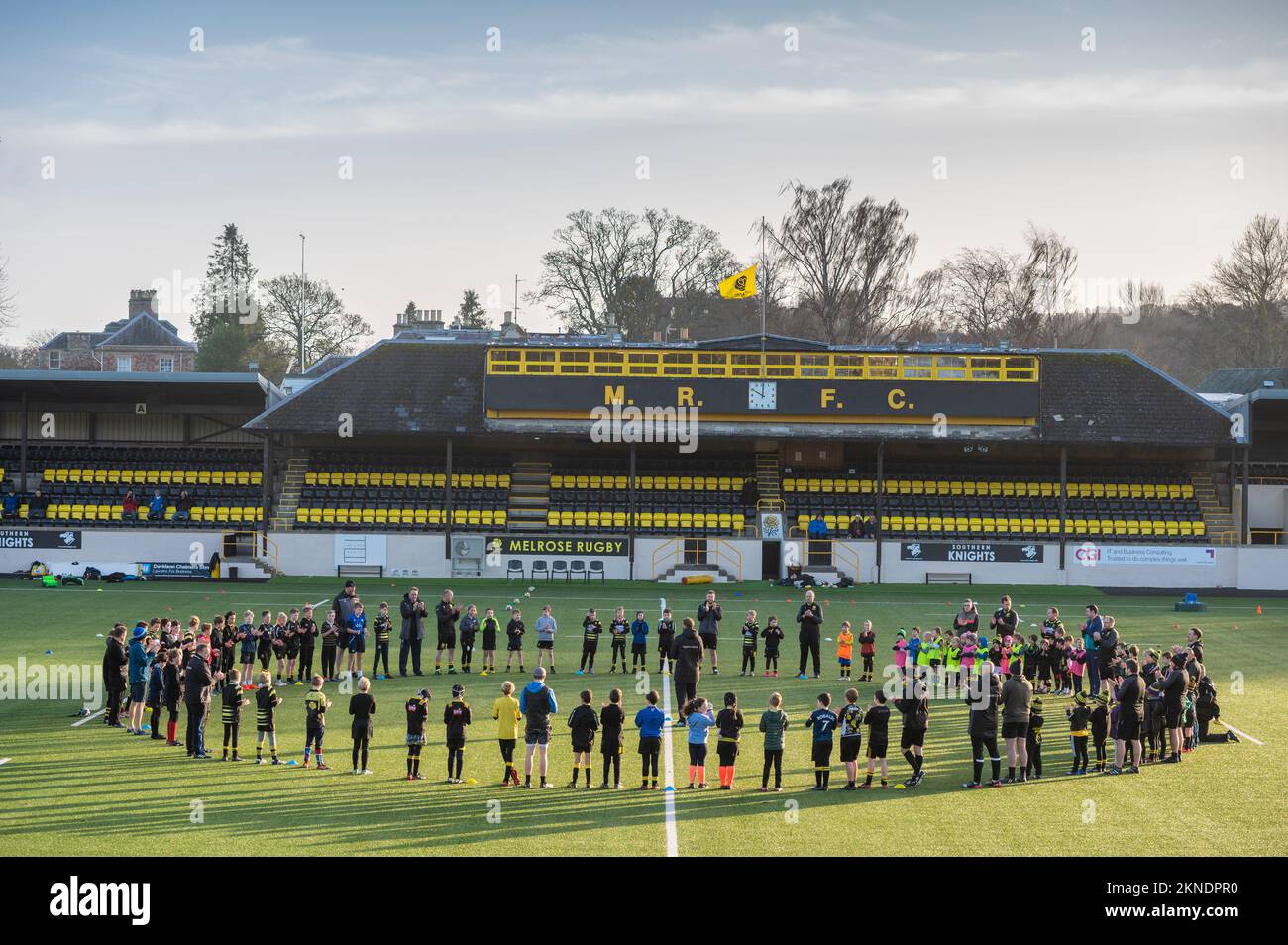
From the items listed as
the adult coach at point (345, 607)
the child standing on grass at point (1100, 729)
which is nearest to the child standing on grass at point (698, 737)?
the child standing on grass at point (1100, 729)

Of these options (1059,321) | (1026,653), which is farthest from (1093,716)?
(1059,321)

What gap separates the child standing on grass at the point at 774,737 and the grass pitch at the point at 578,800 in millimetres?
299

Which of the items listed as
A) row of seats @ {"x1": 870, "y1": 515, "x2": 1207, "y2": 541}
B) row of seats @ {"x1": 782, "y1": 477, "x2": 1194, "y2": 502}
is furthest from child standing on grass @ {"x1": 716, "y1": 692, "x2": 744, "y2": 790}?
row of seats @ {"x1": 782, "y1": 477, "x2": 1194, "y2": 502}

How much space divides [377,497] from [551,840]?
3305cm

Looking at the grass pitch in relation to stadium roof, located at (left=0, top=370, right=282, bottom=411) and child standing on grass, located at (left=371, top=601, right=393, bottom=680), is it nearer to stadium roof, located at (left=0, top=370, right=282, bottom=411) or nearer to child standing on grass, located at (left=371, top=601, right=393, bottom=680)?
child standing on grass, located at (left=371, top=601, right=393, bottom=680)

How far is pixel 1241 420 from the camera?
43.8 m

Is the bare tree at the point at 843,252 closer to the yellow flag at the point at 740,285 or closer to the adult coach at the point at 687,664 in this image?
the yellow flag at the point at 740,285

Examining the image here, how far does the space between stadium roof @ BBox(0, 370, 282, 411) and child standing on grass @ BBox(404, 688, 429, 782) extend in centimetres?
3109

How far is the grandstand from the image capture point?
43656mm

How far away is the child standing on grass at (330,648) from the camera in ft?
77.3

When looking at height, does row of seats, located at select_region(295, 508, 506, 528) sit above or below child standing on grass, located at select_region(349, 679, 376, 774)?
above

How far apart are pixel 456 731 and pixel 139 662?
6.32 metres

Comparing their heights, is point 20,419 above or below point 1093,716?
above
